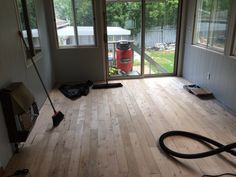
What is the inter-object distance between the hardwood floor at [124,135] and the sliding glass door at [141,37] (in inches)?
38.2

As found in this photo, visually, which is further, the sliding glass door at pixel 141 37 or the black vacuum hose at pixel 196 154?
the sliding glass door at pixel 141 37

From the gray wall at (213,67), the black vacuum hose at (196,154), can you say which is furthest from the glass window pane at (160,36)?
Answer: the black vacuum hose at (196,154)

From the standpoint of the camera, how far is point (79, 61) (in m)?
4.39

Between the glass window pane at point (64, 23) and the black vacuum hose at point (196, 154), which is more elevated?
the glass window pane at point (64, 23)

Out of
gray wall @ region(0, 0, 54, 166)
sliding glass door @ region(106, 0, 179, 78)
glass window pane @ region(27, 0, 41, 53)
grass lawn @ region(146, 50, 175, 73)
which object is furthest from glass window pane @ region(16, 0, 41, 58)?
grass lawn @ region(146, 50, 175, 73)

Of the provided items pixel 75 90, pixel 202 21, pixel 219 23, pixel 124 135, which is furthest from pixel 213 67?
pixel 75 90

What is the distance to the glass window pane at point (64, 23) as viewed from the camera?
403cm

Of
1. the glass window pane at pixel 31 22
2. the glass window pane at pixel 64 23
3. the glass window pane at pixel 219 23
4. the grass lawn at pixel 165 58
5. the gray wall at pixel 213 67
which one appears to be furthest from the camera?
the grass lawn at pixel 165 58

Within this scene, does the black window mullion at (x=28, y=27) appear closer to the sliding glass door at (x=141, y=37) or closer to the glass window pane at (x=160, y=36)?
the sliding glass door at (x=141, y=37)

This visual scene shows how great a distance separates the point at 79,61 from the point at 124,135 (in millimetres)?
2369

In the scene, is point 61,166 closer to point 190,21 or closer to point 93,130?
point 93,130

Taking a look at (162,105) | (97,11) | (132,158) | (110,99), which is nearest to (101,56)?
(97,11)

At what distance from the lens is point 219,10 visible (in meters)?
3.31

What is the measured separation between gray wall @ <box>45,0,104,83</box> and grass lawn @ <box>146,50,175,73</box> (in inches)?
44.0
